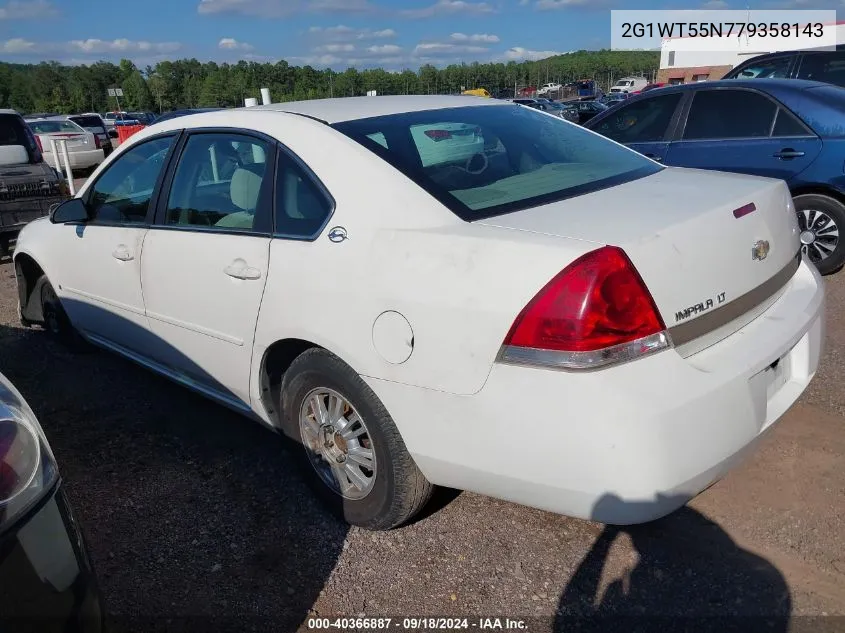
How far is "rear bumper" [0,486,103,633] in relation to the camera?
4.76ft

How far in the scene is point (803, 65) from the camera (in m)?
7.84

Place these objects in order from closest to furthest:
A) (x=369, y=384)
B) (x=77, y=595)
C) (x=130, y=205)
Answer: (x=77, y=595), (x=369, y=384), (x=130, y=205)

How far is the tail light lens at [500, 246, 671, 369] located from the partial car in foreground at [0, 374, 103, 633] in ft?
4.15

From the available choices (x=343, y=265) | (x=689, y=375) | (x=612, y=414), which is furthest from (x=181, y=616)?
(x=689, y=375)

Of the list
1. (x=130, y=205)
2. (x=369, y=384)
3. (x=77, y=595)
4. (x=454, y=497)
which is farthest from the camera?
(x=130, y=205)

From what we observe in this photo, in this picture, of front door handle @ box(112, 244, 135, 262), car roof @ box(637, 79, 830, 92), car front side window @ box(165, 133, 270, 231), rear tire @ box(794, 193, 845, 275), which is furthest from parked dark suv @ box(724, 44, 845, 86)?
front door handle @ box(112, 244, 135, 262)

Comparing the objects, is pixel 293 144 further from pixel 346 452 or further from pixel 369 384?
pixel 346 452

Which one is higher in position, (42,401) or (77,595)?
(77,595)

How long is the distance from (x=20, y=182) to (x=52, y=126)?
1212 centimetres

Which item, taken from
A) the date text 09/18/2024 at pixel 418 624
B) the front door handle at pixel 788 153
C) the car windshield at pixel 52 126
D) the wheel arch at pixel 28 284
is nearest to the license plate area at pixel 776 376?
the date text 09/18/2024 at pixel 418 624

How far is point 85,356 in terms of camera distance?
4.76m

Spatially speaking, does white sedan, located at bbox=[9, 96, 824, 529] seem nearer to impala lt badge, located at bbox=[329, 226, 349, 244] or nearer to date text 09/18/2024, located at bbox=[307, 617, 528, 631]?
impala lt badge, located at bbox=[329, 226, 349, 244]

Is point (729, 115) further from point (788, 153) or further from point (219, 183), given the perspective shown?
point (219, 183)

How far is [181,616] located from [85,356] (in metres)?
2.94
